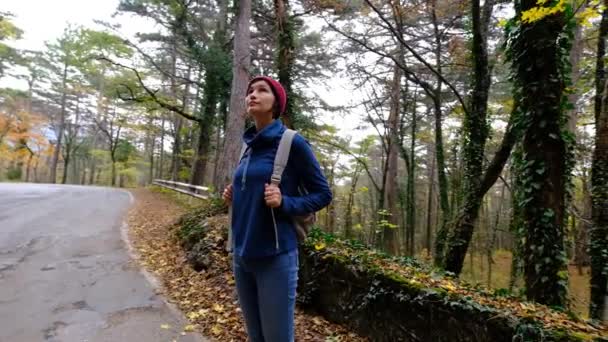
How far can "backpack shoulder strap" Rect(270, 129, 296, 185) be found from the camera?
161cm

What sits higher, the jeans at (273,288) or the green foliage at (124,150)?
the green foliage at (124,150)

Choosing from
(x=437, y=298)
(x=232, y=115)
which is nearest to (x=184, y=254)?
(x=232, y=115)

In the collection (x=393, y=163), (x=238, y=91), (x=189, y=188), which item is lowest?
(x=189, y=188)

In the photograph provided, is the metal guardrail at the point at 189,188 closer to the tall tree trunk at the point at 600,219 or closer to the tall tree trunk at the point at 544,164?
the tall tree trunk at the point at 544,164

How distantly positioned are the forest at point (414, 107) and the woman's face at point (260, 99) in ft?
11.3

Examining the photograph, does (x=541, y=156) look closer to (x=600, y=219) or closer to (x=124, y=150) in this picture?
(x=600, y=219)

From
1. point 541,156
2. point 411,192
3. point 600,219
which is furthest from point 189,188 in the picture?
point 600,219

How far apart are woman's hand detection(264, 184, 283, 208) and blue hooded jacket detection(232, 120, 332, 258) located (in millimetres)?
51

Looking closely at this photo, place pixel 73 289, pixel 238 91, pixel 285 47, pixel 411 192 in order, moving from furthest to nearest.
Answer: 1. pixel 411 192
2. pixel 238 91
3. pixel 285 47
4. pixel 73 289

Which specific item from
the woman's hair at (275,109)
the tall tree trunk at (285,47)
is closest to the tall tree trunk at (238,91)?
the tall tree trunk at (285,47)

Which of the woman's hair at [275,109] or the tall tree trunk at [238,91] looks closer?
the woman's hair at [275,109]

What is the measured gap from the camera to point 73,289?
14.3 feet

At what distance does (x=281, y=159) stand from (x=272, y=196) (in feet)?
0.67

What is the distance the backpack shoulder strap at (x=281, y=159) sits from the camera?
5.29 ft
